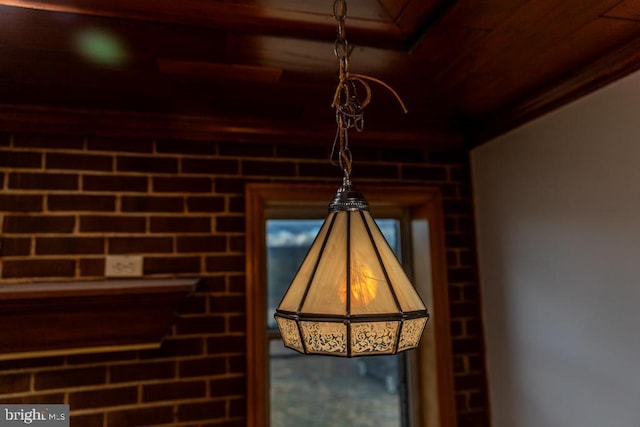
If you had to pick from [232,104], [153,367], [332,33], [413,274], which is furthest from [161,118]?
[413,274]

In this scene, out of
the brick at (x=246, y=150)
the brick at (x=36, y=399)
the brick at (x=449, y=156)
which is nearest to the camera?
the brick at (x=36, y=399)

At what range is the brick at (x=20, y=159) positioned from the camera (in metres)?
1.58

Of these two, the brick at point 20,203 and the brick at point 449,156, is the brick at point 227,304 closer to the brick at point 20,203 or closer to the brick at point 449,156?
the brick at point 20,203

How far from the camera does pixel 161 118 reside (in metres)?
1.71

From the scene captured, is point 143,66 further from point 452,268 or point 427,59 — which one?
point 452,268

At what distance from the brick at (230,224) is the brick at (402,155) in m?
0.73

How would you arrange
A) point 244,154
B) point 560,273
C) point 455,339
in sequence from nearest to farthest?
point 560,273 < point 244,154 < point 455,339

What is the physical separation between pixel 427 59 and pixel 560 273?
0.91m

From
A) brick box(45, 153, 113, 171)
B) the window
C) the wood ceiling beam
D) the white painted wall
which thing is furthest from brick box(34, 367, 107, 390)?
the white painted wall

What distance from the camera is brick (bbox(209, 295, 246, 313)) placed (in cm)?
174

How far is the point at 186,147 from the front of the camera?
1.78 m

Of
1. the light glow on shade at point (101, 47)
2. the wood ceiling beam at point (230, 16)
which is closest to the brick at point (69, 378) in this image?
the light glow on shade at point (101, 47)

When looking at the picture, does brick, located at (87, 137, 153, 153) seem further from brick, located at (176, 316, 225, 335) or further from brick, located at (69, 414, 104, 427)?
brick, located at (69, 414, 104, 427)

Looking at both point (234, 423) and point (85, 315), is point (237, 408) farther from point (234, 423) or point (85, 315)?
point (85, 315)
